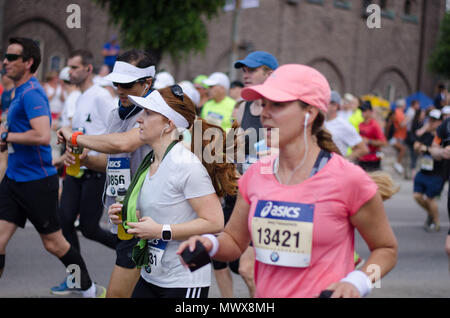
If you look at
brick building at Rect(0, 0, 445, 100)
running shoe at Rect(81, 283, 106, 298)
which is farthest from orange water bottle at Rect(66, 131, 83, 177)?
→ brick building at Rect(0, 0, 445, 100)

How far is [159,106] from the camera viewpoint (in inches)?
142

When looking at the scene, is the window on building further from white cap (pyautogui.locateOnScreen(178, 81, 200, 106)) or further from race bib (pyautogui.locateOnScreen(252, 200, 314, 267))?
race bib (pyautogui.locateOnScreen(252, 200, 314, 267))

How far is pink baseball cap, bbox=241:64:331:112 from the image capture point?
103 inches

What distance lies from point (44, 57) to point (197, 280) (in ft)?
70.4

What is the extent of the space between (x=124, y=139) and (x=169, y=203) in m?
0.84

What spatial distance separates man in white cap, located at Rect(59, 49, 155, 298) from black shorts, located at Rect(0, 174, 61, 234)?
864mm

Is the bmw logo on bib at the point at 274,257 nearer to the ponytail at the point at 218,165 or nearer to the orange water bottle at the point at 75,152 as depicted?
the ponytail at the point at 218,165

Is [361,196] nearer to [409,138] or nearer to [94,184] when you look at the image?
[94,184]

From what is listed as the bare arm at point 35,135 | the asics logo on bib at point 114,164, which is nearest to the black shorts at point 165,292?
the asics logo on bib at point 114,164

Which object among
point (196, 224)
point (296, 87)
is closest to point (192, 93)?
point (196, 224)

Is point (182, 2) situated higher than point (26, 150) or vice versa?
point (182, 2)

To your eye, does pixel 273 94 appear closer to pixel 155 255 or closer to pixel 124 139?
pixel 155 255

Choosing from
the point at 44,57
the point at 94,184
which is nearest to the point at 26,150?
the point at 94,184

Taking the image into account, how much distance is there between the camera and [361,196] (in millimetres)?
2631
